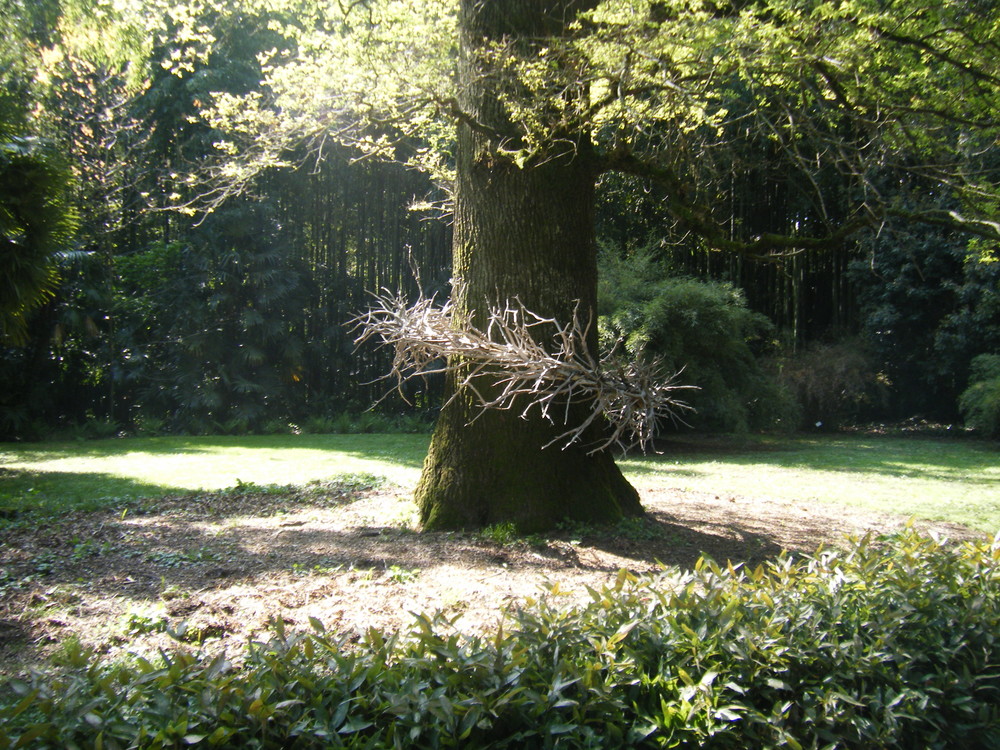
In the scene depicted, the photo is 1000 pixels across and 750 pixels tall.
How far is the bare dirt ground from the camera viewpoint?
3672 mm

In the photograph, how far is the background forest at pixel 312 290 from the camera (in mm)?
13391

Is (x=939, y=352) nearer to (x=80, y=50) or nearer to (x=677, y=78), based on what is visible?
(x=677, y=78)

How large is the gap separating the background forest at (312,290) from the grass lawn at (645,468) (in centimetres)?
112

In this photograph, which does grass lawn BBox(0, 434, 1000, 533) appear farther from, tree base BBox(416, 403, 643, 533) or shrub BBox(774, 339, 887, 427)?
tree base BBox(416, 403, 643, 533)

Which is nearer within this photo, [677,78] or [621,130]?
[677,78]

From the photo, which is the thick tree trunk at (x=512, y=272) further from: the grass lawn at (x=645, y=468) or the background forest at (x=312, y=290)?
the background forest at (x=312, y=290)

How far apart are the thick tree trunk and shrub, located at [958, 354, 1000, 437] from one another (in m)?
9.73

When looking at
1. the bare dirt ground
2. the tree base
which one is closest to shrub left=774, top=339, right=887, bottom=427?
the bare dirt ground

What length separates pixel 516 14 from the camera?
5.81m

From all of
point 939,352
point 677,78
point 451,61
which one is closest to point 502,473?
point 677,78

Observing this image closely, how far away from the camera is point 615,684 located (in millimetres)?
2396

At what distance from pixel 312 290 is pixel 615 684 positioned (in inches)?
615

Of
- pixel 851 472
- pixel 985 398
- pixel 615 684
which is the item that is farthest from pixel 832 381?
pixel 615 684

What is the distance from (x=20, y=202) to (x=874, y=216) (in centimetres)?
751
